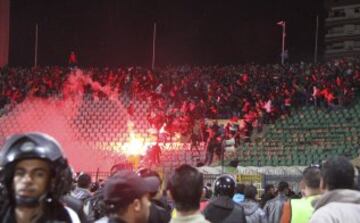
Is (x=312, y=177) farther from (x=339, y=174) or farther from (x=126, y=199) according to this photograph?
(x=126, y=199)

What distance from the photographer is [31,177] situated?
2281 mm

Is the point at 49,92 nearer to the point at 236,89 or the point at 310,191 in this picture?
the point at 236,89

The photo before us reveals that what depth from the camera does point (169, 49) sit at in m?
35.8

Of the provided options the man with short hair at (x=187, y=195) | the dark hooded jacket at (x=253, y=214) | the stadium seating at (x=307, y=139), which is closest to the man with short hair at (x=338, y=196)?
the man with short hair at (x=187, y=195)

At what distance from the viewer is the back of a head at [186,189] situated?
3.18 metres

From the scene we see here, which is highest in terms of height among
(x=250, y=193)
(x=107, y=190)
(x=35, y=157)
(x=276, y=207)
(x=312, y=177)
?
(x=35, y=157)

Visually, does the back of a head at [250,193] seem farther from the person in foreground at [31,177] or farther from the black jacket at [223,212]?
the person in foreground at [31,177]

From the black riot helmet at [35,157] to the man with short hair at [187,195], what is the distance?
0.95 m

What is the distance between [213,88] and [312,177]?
20.2 meters

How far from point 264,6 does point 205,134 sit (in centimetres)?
1724

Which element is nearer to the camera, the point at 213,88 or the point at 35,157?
the point at 35,157

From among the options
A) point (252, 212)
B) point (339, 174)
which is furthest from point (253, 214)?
point (339, 174)

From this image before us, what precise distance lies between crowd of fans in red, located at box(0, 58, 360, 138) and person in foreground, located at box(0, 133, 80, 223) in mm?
20373

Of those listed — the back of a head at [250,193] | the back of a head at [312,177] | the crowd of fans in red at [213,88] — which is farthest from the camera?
the crowd of fans in red at [213,88]
